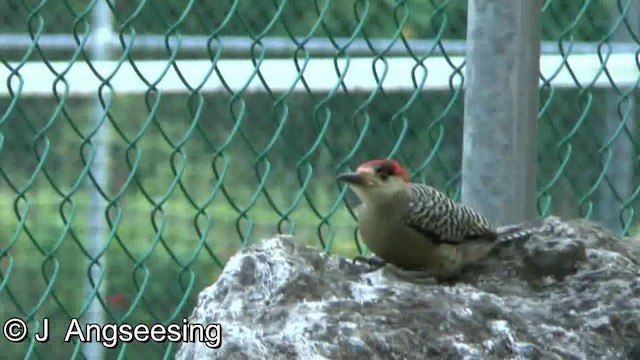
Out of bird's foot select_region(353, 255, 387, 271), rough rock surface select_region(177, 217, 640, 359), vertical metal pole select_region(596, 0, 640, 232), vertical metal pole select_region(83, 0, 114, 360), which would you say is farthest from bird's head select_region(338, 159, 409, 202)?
vertical metal pole select_region(596, 0, 640, 232)

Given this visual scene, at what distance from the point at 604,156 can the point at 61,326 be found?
2.25m

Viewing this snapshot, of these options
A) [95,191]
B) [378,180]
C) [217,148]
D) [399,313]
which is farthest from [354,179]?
[95,191]

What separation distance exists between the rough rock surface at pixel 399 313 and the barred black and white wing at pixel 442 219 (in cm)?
30

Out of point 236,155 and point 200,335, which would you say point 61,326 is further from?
point 200,335

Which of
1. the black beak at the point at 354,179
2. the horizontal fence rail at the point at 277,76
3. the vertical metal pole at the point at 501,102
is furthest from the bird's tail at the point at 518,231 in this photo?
the horizontal fence rail at the point at 277,76

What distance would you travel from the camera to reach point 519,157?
3.52m

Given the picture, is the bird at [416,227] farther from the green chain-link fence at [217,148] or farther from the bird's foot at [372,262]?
the green chain-link fence at [217,148]

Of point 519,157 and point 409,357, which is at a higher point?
point 519,157

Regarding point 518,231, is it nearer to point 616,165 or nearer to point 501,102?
point 501,102

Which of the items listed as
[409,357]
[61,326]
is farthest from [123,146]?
[409,357]

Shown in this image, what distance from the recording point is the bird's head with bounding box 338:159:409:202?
11.9 feet

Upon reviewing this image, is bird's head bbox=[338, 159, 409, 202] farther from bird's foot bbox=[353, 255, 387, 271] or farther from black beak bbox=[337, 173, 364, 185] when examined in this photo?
bird's foot bbox=[353, 255, 387, 271]

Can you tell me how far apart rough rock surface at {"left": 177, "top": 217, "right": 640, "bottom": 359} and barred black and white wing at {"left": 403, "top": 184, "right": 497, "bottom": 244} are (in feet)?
0.98

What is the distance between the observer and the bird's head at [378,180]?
3613 mm
